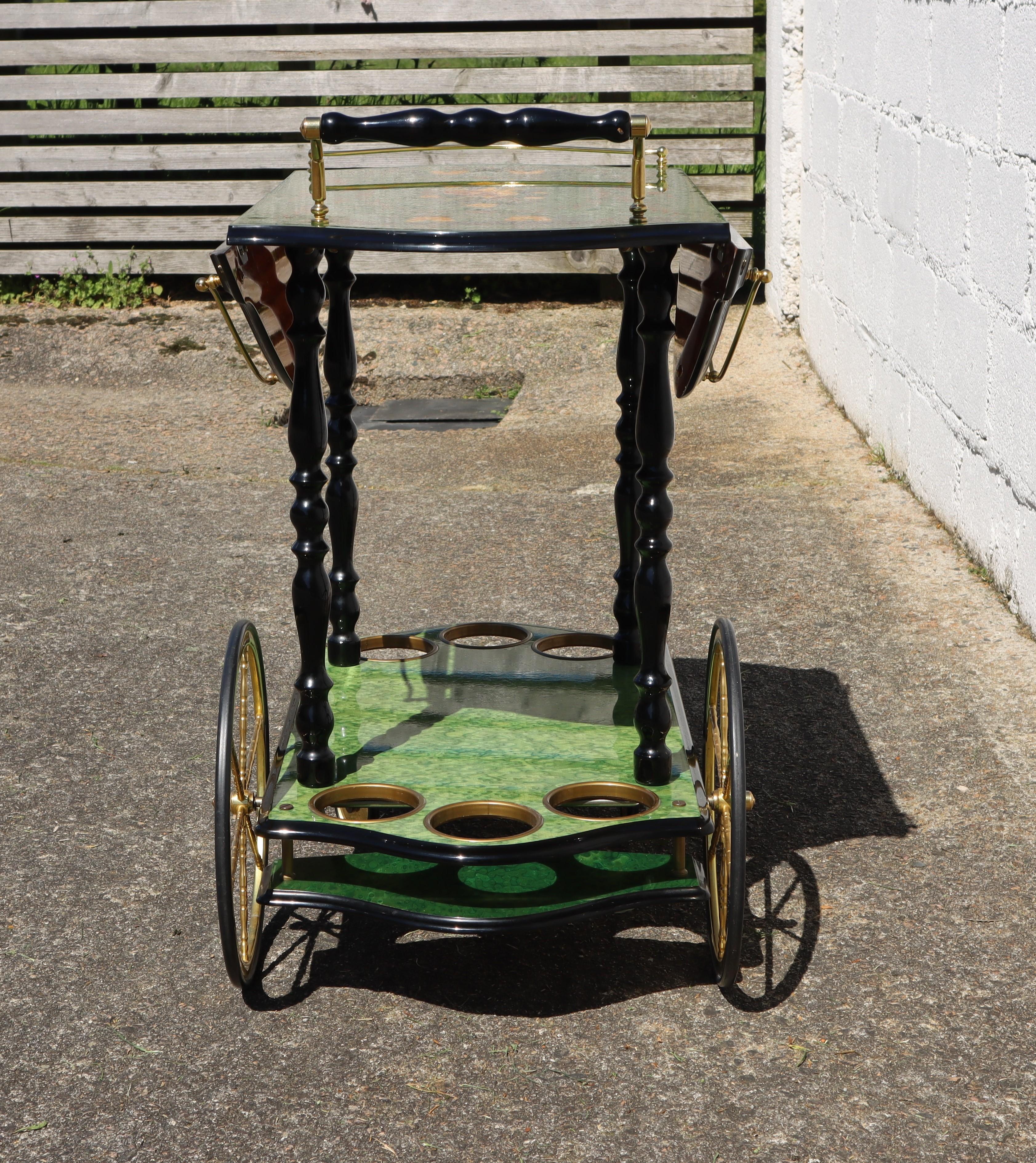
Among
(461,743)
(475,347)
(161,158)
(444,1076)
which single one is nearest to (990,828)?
(461,743)

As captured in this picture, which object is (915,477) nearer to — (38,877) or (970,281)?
(970,281)

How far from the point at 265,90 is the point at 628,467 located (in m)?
6.08

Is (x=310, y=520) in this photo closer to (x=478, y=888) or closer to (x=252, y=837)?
(x=252, y=837)

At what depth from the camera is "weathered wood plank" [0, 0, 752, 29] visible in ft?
27.5

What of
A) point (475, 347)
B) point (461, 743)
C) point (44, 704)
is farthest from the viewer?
point (475, 347)

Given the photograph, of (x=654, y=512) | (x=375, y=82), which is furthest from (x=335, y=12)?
(x=654, y=512)

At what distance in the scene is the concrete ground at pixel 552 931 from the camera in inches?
96.9

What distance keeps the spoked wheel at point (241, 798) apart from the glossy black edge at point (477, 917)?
0.11 m

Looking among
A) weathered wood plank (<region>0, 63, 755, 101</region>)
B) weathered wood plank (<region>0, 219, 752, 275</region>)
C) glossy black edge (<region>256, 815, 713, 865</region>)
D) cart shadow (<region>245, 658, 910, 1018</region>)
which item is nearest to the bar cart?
glossy black edge (<region>256, 815, 713, 865</region>)

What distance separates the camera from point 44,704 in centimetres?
416

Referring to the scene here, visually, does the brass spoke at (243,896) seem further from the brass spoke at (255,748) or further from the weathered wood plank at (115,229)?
the weathered wood plank at (115,229)

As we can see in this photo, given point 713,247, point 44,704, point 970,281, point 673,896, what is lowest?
point 44,704

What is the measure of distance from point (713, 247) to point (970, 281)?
2587 mm

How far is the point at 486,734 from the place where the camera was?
10.7ft
